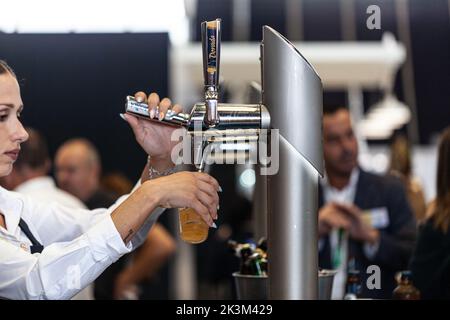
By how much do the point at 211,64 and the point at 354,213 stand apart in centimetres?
145

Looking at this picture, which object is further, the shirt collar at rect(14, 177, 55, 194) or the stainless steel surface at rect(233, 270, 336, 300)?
the shirt collar at rect(14, 177, 55, 194)

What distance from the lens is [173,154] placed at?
1.10 meters

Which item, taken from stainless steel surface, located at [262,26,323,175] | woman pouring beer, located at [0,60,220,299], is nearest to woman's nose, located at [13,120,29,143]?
woman pouring beer, located at [0,60,220,299]

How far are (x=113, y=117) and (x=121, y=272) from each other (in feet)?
3.87

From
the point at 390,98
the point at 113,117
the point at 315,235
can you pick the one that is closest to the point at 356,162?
the point at 315,235

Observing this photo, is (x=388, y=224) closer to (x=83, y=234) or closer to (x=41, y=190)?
(x=41, y=190)

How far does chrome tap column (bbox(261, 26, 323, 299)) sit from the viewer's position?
0.85 metres

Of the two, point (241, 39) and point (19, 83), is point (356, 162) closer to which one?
point (19, 83)

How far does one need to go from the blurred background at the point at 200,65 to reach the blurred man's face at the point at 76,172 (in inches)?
8.6

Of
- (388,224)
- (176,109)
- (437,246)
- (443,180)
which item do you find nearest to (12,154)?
(176,109)

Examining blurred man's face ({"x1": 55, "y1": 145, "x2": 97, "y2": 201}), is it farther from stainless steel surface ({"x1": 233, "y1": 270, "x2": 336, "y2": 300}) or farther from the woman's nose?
the woman's nose

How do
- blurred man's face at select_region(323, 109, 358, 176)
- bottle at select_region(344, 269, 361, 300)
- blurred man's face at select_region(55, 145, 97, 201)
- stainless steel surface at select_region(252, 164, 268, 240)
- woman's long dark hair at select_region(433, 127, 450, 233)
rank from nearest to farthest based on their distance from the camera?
1. bottle at select_region(344, 269, 361, 300)
2. stainless steel surface at select_region(252, 164, 268, 240)
3. woman's long dark hair at select_region(433, 127, 450, 233)
4. blurred man's face at select_region(323, 109, 358, 176)
5. blurred man's face at select_region(55, 145, 97, 201)

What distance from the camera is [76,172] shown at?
3.85 m

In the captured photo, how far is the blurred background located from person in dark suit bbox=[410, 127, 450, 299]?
0.32 meters
